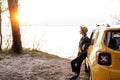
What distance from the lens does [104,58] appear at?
7.12 meters

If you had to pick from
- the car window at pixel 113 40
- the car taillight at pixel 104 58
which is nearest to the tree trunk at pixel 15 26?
the car window at pixel 113 40

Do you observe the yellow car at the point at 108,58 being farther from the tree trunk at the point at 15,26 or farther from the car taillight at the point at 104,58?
the tree trunk at the point at 15,26

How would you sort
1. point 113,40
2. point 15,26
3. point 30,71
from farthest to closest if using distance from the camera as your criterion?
point 15,26 < point 30,71 < point 113,40

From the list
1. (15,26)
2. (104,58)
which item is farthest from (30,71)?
(104,58)

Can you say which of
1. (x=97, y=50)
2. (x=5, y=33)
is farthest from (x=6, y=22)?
(x=97, y=50)

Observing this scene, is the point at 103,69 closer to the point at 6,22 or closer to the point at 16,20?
the point at 16,20

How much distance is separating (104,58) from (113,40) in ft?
1.53

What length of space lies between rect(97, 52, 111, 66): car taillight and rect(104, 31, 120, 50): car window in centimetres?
23

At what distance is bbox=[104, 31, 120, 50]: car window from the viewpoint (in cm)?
723

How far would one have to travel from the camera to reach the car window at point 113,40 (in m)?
7.23

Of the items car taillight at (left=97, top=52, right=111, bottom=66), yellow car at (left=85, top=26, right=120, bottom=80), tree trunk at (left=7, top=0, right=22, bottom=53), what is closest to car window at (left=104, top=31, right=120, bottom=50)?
yellow car at (left=85, top=26, right=120, bottom=80)

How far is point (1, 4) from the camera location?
20047mm

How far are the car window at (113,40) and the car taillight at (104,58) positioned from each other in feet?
0.74

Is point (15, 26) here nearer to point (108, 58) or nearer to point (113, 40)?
point (113, 40)
